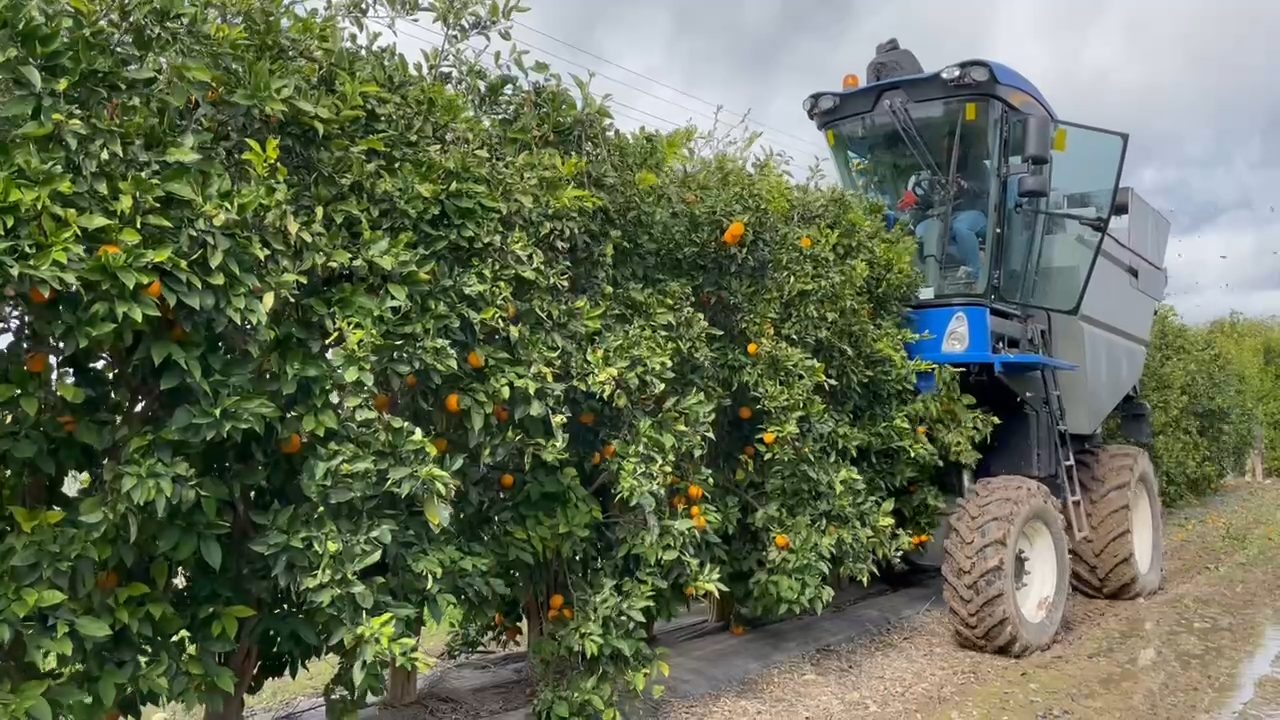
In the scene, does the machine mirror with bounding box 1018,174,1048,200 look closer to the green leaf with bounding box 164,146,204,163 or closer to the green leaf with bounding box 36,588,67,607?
the green leaf with bounding box 164,146,204,163

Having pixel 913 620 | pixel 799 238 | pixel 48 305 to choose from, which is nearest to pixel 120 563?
pixel 48 305

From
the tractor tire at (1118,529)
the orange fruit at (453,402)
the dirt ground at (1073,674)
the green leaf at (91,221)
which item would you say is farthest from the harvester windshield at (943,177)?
the green leaf at (91,221)

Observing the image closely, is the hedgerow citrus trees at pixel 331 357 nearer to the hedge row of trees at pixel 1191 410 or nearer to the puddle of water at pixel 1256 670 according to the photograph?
the puddle of water at pixel 1256 670

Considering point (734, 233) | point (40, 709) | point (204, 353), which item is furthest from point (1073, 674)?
point (40, 709)

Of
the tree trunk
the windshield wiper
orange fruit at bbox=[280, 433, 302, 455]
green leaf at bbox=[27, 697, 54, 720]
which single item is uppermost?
the windshield wiper

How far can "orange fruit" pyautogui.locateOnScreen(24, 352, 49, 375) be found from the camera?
2545 millimetres

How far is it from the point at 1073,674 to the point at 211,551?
447cm

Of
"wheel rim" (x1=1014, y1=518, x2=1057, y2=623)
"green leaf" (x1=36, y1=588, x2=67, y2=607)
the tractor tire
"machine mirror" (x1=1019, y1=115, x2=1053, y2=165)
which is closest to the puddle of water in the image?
the tractor tire

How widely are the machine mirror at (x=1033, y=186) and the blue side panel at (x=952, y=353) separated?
28.8 inches

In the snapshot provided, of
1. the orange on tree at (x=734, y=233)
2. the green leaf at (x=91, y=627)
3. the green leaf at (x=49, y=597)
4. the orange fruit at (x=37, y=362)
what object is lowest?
the green leaf at (x=91, y=627)

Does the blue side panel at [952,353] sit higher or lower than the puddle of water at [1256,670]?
higher

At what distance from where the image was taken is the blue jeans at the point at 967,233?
20.2 ft

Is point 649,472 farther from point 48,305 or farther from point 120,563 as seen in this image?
point 48,305

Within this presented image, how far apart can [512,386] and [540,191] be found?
72cm
